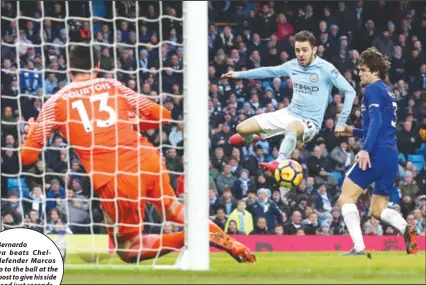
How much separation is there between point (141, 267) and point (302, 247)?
6.43 metres

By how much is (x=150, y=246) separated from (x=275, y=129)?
1822mm

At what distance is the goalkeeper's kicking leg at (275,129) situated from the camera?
41.8 feet

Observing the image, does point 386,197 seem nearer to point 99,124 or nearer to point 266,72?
point 266,72

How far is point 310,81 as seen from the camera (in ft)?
41.5

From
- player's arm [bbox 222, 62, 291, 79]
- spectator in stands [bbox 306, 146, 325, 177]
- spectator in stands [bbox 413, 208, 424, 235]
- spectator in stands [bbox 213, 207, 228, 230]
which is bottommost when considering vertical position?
spectator in stands [bbox 413, 208, 424, 235]

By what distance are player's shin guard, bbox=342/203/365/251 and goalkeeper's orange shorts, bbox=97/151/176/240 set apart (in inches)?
60.6

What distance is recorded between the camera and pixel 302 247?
57.6 ft

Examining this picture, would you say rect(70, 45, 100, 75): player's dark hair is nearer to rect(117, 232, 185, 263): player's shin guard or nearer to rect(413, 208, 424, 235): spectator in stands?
rect(117, 232, 185, 263): player's shin guard

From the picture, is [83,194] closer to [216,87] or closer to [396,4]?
[216,87]

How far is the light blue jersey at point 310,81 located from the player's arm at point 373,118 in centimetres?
74

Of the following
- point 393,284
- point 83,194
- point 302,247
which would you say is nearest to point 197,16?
point 393,284

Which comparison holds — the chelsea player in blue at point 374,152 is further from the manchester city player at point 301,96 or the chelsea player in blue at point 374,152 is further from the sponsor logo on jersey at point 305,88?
the sponsor logo on jersey at point 305,88

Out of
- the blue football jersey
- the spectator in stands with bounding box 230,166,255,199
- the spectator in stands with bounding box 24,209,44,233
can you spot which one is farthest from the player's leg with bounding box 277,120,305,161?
the spectator in stands with bounding box 230,166,255,199

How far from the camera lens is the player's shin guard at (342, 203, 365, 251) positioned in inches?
476
